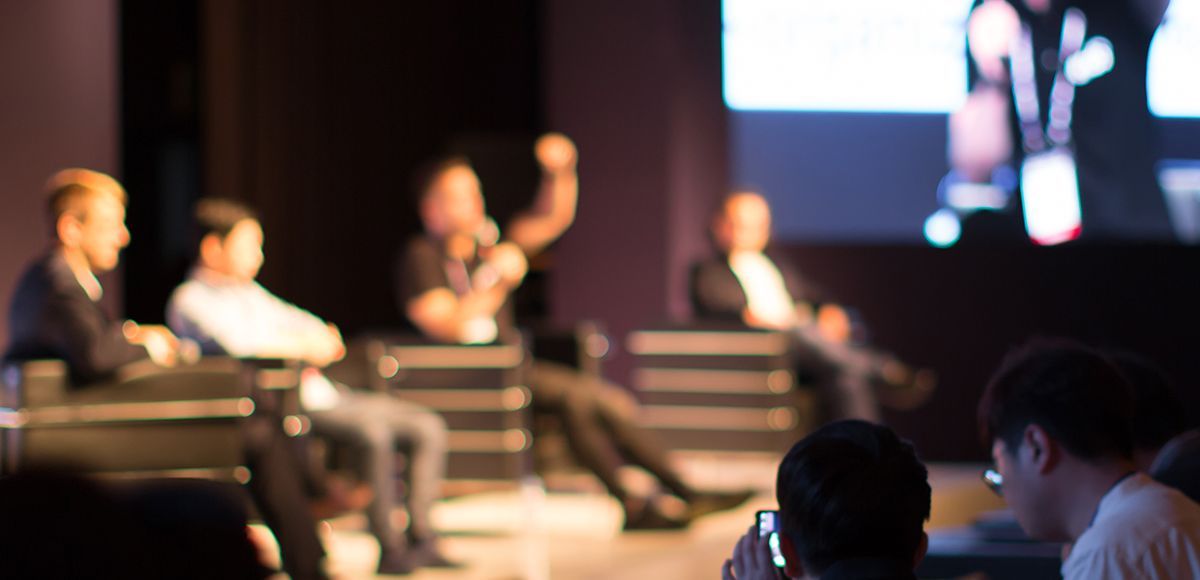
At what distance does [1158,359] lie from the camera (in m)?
7.34

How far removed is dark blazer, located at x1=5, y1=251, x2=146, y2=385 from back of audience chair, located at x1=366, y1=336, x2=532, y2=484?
46.4 inches

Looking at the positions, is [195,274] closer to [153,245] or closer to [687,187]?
[153,245]

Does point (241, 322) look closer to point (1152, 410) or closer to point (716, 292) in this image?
point (716, 292)

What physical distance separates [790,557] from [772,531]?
0.04m

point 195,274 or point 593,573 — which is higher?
point 195,274

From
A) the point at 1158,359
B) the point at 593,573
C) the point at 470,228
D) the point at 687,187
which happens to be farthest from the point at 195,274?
the point at 1158,359

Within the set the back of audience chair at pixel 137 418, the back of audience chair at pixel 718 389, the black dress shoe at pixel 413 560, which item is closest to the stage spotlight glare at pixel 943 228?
the back of audience chair at pixel 718 389

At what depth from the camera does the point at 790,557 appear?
1.52 m

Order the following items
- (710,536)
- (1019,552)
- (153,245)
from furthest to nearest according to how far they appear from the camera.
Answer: (153,245) < (710,536) < (1019,552)

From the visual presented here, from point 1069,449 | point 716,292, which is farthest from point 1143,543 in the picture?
point 716,292

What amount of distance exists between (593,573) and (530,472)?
212 cm

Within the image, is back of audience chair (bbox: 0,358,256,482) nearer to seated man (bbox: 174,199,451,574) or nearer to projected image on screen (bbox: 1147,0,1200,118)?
seated man (bbox: 174,199,451,574)

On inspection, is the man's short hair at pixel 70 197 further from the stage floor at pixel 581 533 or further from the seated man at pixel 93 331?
the stage floor at pixel 581 533

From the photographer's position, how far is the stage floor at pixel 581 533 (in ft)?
14.6
